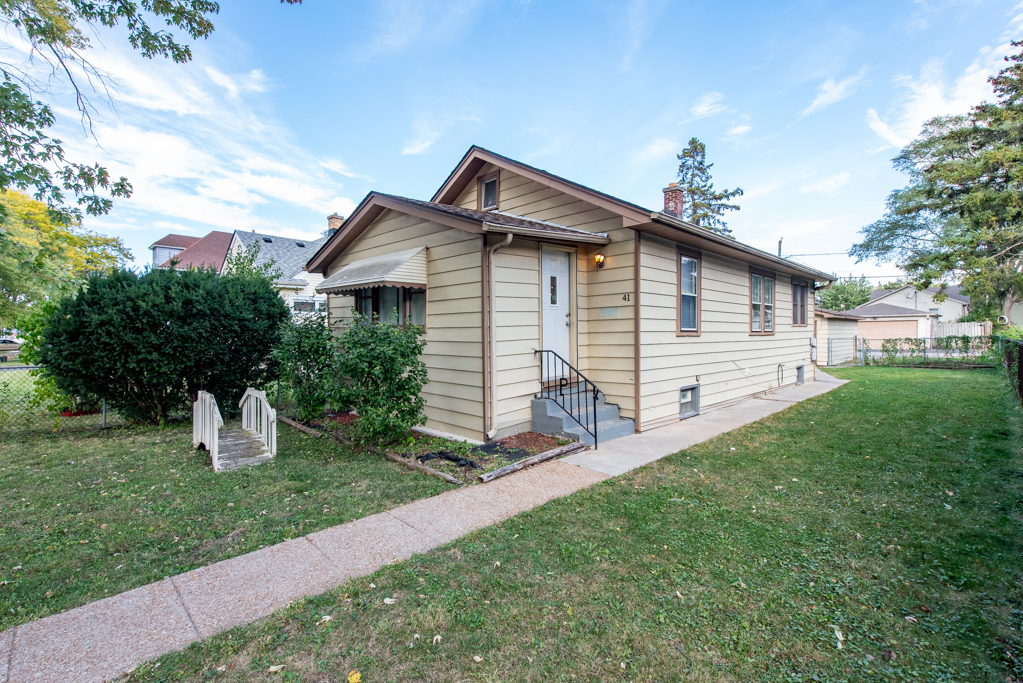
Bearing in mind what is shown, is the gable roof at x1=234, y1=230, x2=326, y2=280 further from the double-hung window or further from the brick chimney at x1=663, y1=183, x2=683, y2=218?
the double-hung window

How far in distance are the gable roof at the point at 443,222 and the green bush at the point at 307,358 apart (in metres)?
2.29

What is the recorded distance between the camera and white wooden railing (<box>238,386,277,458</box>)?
6062 mm

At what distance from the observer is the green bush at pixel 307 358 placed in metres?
6.71

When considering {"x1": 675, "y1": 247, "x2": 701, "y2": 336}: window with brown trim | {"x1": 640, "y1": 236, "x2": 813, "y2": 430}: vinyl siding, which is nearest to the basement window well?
{"x1": 640, "y1": 236, "x2": 813, "y2": 430}: vinyl siding

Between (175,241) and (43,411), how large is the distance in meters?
29.7

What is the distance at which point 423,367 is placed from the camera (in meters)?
6.48

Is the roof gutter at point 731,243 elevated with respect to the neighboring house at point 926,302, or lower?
lower

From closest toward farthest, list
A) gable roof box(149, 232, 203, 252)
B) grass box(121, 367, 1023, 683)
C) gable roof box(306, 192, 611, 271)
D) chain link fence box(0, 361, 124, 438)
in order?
grass box(121, 367, 1023, 683) < gable roof box(306, 192, 611, 271) < chain link fence box(0, 361, 124, 438) < gable roof box(149, 232, 203, 252)

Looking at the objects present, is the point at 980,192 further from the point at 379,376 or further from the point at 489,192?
the point at 379,376

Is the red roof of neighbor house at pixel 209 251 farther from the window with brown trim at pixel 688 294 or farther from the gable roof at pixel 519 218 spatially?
the window with brown trim at pixel 688 294

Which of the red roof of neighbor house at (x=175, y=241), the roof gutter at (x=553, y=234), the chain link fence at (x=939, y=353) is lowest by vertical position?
the chain link fence at (x=939, y=353)

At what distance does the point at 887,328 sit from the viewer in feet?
120

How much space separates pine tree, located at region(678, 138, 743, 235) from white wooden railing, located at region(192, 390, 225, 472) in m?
31.5

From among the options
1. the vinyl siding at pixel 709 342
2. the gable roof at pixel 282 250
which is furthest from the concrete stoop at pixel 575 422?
the gable roof at pixel 282 250
